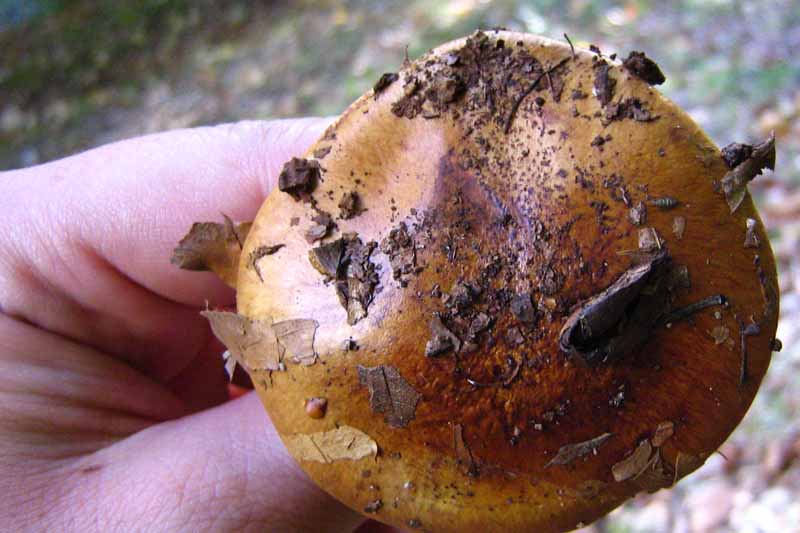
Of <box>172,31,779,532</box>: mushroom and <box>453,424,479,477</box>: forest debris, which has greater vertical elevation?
<box>172,31,779,532</box>: mushroom

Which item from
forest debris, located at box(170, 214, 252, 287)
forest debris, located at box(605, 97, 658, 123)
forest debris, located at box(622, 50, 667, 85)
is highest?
forest debris, located at box(622, 50, 667, 85)

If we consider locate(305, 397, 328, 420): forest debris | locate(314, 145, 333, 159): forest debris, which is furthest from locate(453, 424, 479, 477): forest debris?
locate(314, 145, 333, 159): forest debris

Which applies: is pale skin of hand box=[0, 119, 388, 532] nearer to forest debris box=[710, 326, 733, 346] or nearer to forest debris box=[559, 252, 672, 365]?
forest debris box=[559, 252, 672, 365]

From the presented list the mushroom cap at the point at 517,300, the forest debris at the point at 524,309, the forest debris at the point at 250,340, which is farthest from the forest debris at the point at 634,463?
the forest debris at the point at 250,340

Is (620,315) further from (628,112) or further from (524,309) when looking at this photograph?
(628,112)

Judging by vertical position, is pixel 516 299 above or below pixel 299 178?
below

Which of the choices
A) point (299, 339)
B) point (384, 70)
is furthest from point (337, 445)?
point (384, 70)

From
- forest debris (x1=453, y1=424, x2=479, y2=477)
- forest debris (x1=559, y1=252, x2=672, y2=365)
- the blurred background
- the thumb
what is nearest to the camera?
forest debris (x1=559, y1=252, x2=672, y2=365)

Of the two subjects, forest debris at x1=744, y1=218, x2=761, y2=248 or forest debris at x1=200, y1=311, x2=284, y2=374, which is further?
forest debris at x1=200, y1=311, x2=284, y2=374
